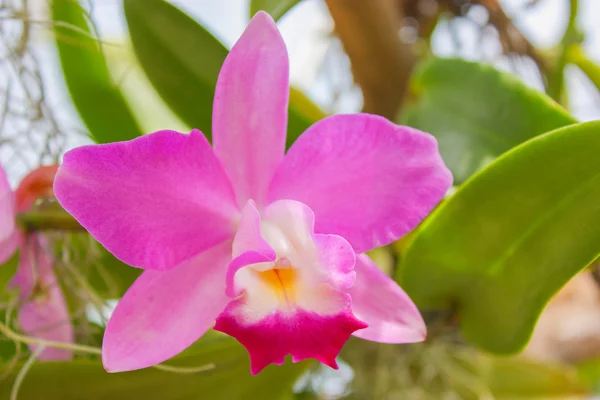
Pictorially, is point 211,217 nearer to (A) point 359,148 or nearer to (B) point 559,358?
(A) point 359,148

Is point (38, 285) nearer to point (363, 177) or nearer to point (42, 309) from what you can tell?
point (42, 309)

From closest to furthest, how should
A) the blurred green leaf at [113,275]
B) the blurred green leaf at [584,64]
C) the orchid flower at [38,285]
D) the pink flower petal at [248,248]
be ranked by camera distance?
the pink flower petal at [248,248]
the orchid flower at [38,285]
the blurred green leaf at [113,275]
the blurred green leaf at [584,64]

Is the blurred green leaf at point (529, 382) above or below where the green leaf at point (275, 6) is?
below

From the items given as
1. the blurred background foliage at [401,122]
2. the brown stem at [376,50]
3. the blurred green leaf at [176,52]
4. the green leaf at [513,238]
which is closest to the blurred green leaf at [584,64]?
the blurred background foliage at [401,122]

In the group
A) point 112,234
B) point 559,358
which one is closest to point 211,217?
point 112,234

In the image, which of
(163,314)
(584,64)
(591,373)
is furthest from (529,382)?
(163,314)

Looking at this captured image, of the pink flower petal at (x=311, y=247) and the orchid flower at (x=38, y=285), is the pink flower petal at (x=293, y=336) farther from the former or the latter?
the orchid flower at (x=38, y=285)

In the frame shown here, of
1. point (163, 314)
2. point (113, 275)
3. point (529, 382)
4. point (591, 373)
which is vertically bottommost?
point (591, 373)

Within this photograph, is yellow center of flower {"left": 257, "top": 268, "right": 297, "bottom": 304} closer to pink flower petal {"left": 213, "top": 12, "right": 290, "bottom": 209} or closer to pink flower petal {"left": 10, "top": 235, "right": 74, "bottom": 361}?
pink flower petal {"left": 213, "top": 12, "right": 290, "bottom": 209}
